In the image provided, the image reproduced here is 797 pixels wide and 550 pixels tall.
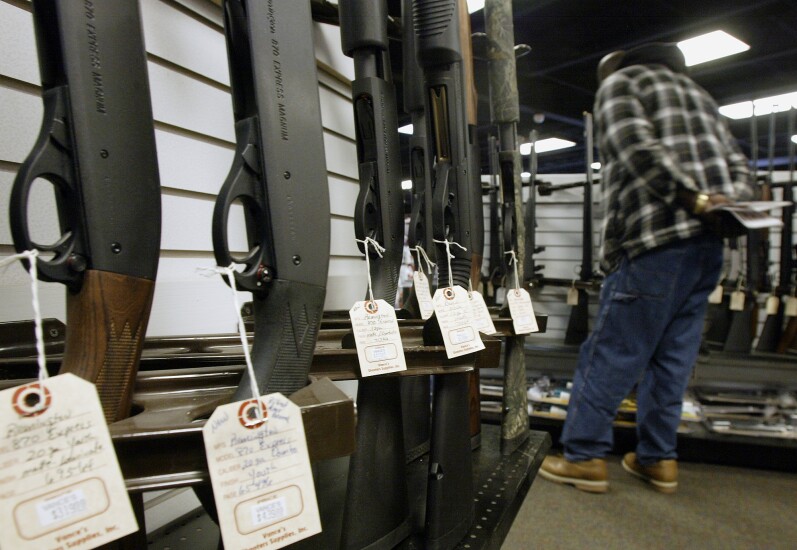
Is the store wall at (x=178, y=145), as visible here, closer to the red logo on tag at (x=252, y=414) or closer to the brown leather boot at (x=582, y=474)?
the red logo on tag at (x=252, y=414)

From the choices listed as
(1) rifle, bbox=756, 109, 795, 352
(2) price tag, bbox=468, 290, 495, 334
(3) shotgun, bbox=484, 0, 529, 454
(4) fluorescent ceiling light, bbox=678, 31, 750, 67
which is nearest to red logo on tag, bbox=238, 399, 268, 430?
(2) price tag, bbox=468, 290, 495, 334

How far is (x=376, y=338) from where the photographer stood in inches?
23.1

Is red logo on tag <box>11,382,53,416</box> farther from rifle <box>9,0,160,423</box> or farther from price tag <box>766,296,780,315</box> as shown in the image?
price tag <box>766,296,780,315</box>

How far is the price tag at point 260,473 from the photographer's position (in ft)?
1.09

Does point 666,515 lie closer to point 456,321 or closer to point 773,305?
point 773,305

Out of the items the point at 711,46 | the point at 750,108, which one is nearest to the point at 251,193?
the point at 711,46

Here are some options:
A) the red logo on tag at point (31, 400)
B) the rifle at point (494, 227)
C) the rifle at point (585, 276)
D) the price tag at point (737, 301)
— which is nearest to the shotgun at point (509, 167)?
the red logo on tag at point (31, 400)

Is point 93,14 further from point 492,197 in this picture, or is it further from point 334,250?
point 492,197

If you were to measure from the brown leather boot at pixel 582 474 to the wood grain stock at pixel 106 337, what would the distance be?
1.59 m

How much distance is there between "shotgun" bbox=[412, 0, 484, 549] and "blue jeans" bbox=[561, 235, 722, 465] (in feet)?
2.97

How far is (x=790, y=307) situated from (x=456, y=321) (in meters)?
2.31

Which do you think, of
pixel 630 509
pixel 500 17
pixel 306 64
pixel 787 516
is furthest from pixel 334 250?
pixel 787 516

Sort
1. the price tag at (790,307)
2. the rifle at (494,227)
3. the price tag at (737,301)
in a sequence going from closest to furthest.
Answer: the price tag at (790,307)
the price tag at (737,301)
the rifle at (494,227)

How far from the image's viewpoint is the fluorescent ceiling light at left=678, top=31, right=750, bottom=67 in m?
2.98
